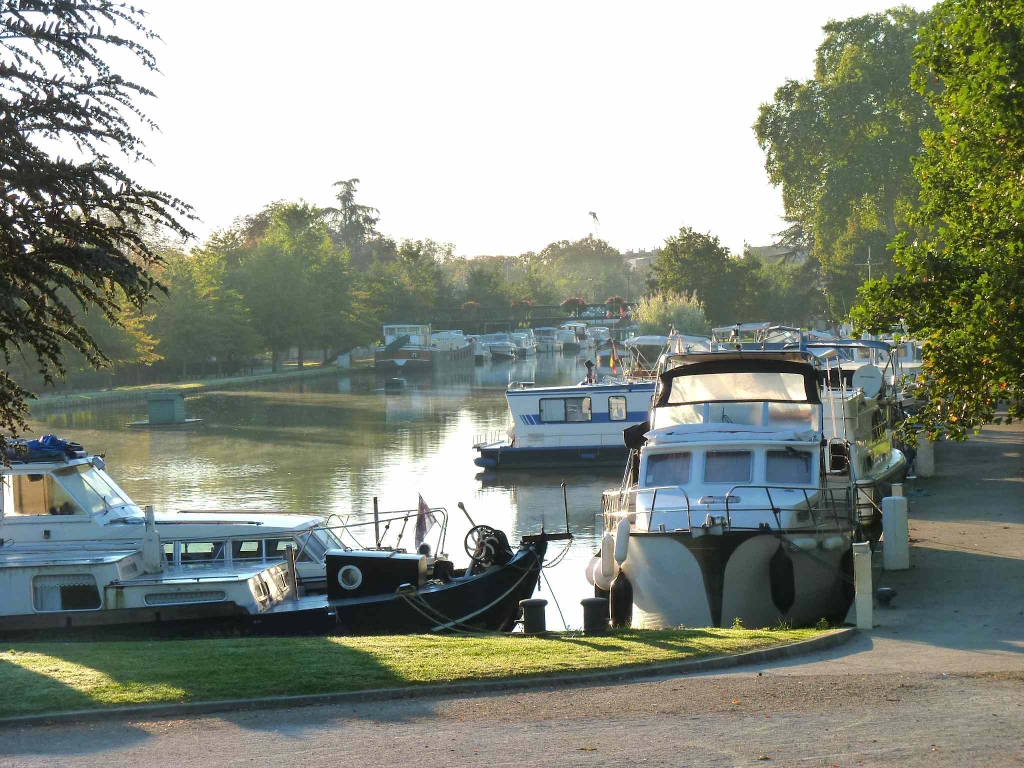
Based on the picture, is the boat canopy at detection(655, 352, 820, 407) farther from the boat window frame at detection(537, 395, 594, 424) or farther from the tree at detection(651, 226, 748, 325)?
the tree at detection(651, 226, 748, 325)

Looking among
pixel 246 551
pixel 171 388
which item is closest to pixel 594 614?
pixel 246 551

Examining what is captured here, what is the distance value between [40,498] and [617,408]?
30209 millimetres

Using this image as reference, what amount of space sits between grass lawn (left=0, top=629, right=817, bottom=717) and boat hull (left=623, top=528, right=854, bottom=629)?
139 inches

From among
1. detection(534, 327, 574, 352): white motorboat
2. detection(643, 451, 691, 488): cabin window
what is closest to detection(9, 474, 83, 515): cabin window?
detection(643, 451, 691, 488): cabin window

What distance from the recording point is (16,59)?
13.6 meters

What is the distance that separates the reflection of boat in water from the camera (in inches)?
1879

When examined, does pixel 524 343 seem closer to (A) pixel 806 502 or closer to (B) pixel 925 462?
(B) pixel 925 462

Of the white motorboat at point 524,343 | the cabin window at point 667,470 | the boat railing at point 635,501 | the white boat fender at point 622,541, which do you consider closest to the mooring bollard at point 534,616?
the white boat fender at point 622,541

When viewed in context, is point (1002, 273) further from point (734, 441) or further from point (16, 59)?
point (16, 59)

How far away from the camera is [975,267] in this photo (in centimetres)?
1603

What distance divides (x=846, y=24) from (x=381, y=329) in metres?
67.0

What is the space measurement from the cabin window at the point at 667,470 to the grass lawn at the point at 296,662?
20.7 ft

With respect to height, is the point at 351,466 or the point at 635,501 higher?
the point at 635,501

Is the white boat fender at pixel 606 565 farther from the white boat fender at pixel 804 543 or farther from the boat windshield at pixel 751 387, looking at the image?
the boat windshield at pixel 751 387
